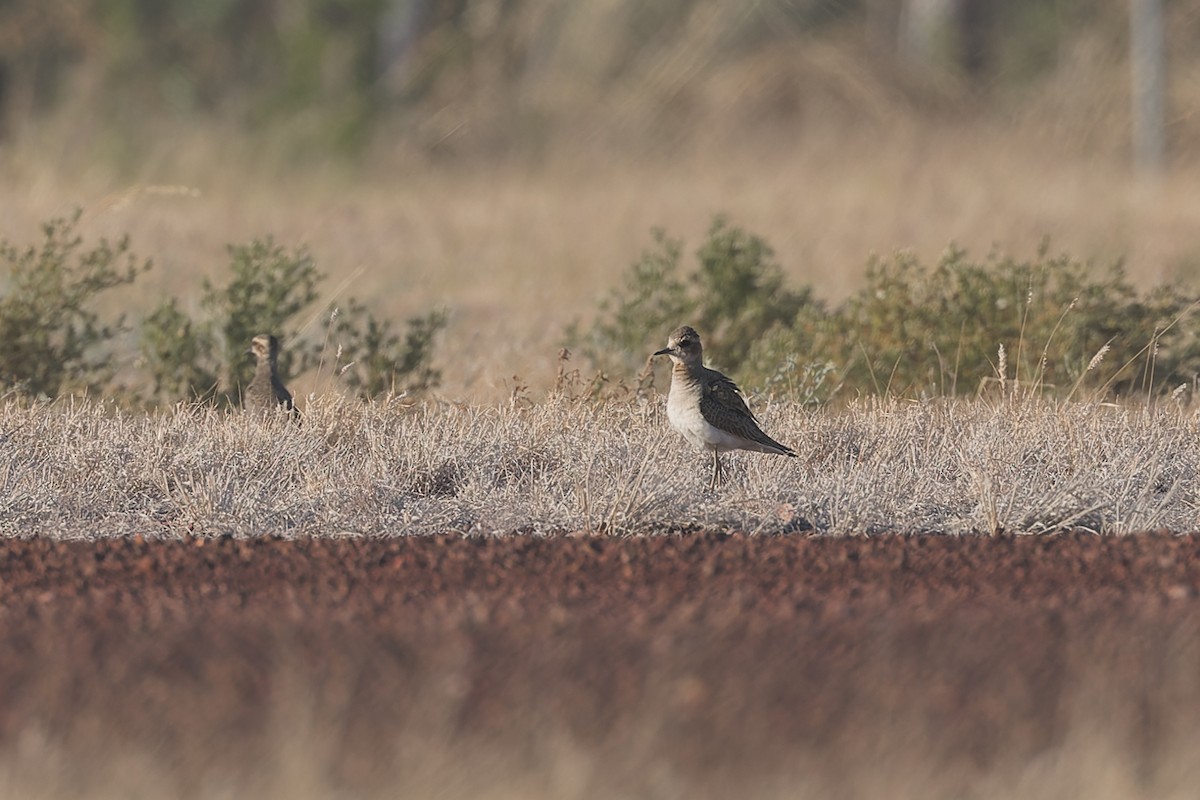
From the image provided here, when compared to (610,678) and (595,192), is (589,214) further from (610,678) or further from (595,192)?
(610,678)

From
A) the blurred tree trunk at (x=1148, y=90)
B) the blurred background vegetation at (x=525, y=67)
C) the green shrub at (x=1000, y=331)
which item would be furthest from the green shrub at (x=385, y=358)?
the blurred tree trunk at (x=1148, y=90)

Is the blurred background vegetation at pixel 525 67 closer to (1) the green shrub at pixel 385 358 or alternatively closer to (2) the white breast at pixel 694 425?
(1) the green shrub at pixel 385 358

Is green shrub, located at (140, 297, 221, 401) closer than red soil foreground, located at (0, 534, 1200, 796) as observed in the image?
No

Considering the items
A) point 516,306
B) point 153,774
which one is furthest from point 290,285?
point 153,774

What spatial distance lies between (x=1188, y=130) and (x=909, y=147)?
4321 mm

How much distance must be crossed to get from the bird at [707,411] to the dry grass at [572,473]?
17 cm

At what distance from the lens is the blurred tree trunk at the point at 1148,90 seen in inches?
1077

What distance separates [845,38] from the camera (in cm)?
3228

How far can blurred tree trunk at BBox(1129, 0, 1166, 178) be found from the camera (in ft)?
89.7

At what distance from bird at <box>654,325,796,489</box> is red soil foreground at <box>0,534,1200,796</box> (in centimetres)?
186

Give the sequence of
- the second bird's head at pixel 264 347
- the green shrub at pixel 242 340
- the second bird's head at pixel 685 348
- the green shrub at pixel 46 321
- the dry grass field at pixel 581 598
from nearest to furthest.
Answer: the dry grass field at pixel 581 598
the second bird's head at pixel 685 348
the second bird's head at pixel 264 347
the green shrub at pixel 46 321
the green shrub at pixel 242 340

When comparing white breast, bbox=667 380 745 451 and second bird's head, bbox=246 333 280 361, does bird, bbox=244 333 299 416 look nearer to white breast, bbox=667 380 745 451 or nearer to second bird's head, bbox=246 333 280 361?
second bird's head, bbox=246 333 280 361

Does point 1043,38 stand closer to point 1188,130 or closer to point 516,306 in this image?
point 1188,130

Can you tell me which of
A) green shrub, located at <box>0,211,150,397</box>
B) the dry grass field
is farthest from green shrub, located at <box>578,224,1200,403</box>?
green shrub, located at <box>0,211,150,397</box>
